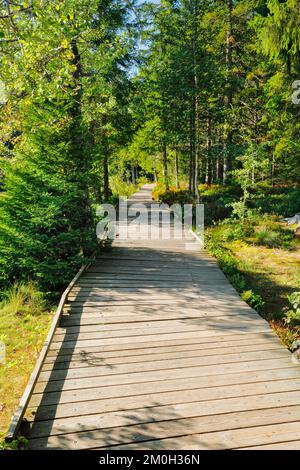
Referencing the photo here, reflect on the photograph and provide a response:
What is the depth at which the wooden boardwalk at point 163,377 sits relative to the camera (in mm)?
3939

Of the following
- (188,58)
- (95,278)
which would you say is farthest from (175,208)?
(95,278)

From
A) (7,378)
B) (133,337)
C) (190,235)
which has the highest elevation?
(190,235)

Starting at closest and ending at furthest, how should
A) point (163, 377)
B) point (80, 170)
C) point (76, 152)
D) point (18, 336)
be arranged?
point (163, 377) < point (18, 336) < point (76, 152) < point (80, 170)

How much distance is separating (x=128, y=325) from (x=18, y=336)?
2544 mm

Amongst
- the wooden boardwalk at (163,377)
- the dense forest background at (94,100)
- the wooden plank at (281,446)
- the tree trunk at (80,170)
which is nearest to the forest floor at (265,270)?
the wooden boardwalk at (163,377)

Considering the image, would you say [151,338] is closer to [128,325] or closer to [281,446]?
[128,325]

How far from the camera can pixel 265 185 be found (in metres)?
21.8

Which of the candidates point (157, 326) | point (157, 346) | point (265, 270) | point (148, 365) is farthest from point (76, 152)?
point (265, 270)

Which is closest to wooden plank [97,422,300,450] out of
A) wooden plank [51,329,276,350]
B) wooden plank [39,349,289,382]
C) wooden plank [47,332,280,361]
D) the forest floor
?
wooden plank [39,349,289,382]

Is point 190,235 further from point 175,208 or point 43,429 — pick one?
point 43,429

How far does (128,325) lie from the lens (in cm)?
661

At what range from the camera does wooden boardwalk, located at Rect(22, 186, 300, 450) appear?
155 inches

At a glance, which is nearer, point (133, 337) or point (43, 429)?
point (43, 429)
